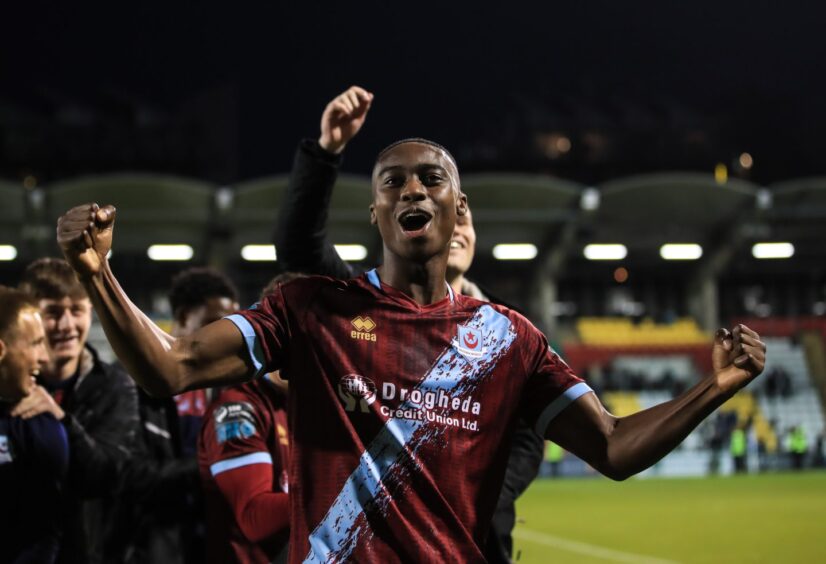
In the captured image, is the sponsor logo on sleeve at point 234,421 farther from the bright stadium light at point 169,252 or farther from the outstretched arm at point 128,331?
the bright stadium light at point 169,252

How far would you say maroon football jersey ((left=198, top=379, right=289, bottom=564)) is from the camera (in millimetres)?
3283

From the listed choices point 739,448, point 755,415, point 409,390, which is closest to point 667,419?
point 409,390

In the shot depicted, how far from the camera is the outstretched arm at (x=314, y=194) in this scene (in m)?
3.42

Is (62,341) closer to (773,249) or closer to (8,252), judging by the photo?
(8,252)

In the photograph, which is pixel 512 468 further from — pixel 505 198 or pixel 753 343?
pixel 505 198

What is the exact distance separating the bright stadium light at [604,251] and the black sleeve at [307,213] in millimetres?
37273

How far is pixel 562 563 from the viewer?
10977mm

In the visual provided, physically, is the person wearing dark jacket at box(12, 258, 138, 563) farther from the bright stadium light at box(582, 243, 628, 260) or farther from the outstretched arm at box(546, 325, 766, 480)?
the bright stadium light at box(582, 243, 628, 260)

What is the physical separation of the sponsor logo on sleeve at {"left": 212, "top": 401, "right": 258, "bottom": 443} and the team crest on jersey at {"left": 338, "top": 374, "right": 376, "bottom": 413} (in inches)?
37.1

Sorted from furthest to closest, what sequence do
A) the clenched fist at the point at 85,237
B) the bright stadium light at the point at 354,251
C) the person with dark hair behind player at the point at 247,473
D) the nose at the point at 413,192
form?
the bright stadium light at the point at 354,251, the person with dark hair behind player at the point at 247,473, the nose at the point at 413,192, the clenched fist at the point at 85,237

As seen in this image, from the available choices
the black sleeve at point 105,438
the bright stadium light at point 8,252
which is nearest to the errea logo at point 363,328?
the black sleeve at point 105,438

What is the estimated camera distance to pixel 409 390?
2.53 m

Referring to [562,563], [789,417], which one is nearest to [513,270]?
[789,417]

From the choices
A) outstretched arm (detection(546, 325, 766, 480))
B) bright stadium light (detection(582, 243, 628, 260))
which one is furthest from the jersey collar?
bright stadium light (detection(582, 243, 628, 260))
